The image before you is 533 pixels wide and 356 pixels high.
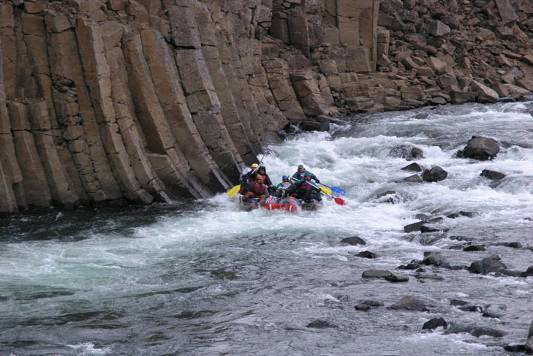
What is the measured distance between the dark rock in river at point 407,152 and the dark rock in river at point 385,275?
1360cm

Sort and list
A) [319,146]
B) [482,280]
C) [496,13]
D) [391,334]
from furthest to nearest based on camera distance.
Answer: [496,13], [319,146], [482,280], [391,334]

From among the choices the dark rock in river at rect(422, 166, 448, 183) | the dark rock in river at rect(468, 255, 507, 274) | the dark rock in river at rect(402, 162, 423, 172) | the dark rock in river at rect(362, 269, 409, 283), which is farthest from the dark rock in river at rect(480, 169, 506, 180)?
the dark rock in river at rect(362, 269, 409, 283)

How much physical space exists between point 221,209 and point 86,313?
399 inches

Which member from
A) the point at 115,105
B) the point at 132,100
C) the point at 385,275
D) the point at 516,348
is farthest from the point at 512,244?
the point at 132,100

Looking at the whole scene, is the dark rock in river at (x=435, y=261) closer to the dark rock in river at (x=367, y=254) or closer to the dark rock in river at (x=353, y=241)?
the dark rock in river at (x=367, y=254)

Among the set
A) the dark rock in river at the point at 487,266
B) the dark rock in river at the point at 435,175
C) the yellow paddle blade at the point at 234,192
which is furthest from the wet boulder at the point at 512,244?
the yellow paddle blade at the point at 234,192

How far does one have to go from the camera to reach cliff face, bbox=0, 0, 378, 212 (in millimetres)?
24062

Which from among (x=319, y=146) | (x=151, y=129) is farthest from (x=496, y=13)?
(x=151, y=129)

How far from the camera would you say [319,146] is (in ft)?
109

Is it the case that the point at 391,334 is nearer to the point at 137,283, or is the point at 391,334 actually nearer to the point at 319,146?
the point at 137,283

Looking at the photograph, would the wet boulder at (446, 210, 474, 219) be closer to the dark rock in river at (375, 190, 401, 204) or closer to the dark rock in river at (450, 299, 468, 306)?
the dark rock in river at (375, 190, 401, 204)

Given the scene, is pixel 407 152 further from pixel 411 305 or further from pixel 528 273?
pixel 411 305

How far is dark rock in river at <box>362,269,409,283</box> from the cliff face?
9.23 m

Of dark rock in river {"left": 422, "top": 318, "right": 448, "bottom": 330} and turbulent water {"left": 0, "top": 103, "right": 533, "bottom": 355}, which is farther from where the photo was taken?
→ dark rock in river {"left": 422, "top": 318, "right": 448, "bottom": 330}
